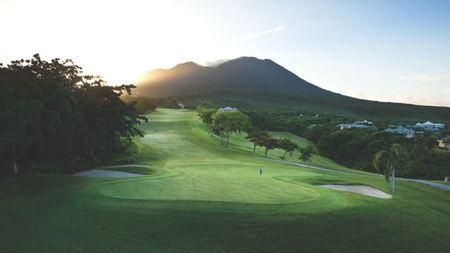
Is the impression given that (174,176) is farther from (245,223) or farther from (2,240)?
(2,240)

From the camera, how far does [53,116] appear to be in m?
19.3

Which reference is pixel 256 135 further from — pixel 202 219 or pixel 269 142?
pixel 202 219

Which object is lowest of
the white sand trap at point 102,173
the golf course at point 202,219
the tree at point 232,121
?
the white sand trap at point 102,173

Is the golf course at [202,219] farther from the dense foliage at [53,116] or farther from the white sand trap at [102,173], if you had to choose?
the white sand trap at [102,173]

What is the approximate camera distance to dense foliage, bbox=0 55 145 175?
18266mm

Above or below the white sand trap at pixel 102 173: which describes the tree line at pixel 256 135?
above

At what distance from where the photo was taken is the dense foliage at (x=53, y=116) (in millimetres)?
18266

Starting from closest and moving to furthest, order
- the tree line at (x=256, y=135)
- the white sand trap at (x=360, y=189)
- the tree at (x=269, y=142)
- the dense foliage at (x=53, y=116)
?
the dense foliage at (x=53, y=116) < the white sand trap at (x=360, y=189) < the tree at (x=269, y=142) < the tree line at (x=256, y=135)

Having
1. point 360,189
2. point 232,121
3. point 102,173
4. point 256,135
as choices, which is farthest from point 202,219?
point 232,121

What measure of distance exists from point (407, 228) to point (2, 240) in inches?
616

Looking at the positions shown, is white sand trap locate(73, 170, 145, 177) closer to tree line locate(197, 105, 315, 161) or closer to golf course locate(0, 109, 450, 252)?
golf course locate(0, 109, 450, 252)

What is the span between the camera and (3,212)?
12250 millimetres

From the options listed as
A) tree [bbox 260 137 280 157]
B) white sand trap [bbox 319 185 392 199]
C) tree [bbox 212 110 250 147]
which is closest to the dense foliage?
white sand trap [bbox 319 185 392 199]

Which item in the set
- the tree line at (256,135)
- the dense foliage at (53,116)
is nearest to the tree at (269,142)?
the tree line at (256,135)
